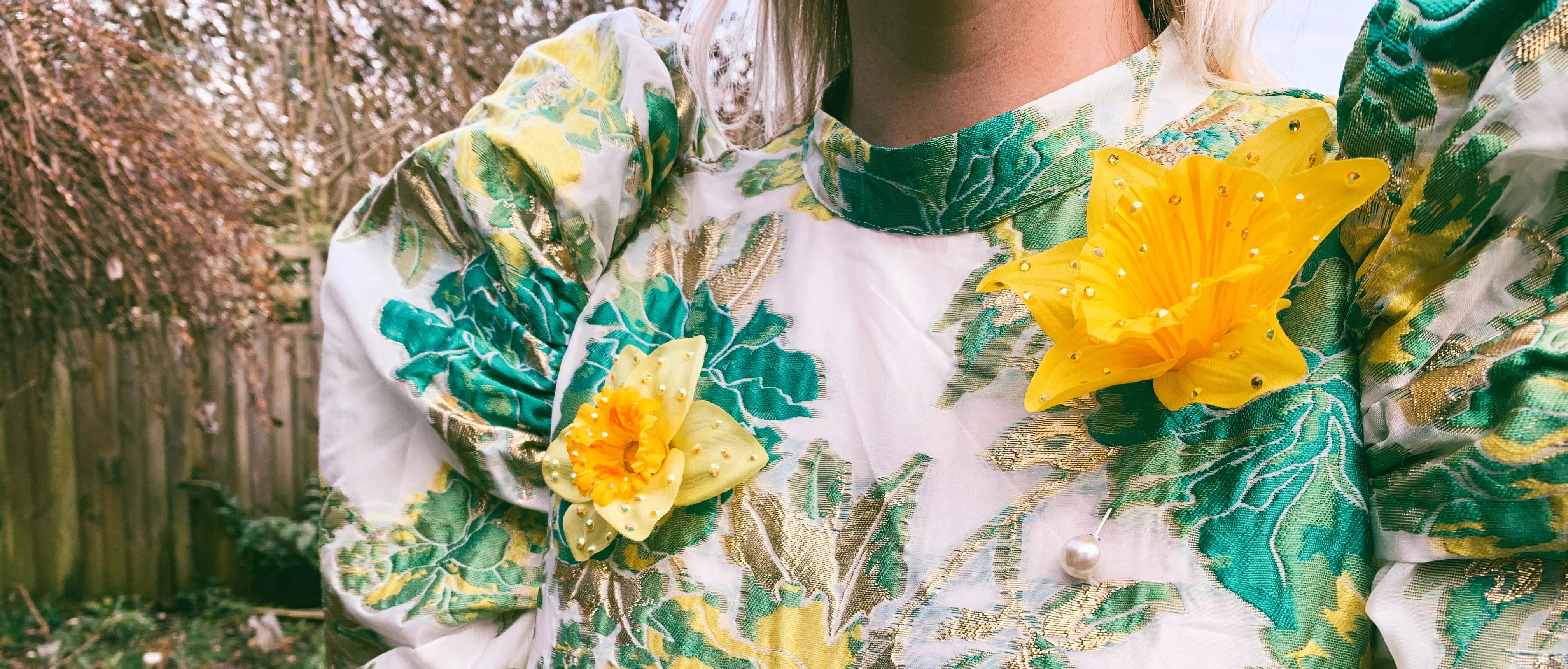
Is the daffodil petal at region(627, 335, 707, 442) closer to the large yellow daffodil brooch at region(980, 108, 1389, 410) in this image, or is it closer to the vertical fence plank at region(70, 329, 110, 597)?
the large yellow daffodil brooch at region(980, 108, 1389, 410)

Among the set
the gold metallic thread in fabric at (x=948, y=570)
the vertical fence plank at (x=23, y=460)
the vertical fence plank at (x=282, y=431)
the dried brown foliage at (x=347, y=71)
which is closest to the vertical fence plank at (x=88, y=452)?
the vertical fence plank at (x=23, y=460)

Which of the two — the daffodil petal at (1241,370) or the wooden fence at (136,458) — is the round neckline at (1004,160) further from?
the wooden fence at (136,458)

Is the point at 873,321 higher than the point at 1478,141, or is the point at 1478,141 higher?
the point at 1478,141

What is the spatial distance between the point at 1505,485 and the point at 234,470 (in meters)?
4.50

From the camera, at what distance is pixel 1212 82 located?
67cm

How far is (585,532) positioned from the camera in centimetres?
68

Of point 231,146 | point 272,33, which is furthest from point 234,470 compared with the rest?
point 272,33

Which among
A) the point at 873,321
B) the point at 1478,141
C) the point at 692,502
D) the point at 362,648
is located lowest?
the point at 362,648

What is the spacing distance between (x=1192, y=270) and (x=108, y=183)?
10.7ft

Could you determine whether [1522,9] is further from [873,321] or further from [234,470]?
[234,470]

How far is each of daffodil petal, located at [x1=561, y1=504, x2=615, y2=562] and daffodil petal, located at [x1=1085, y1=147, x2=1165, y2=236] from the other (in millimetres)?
385

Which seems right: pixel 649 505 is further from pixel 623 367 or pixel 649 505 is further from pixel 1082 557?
pixel 1082 557

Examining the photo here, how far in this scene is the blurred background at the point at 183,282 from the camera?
294cm

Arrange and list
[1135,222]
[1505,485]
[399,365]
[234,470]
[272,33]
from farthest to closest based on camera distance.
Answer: [234,470]
[272,33]
[399,365]
[1135,222]
[1505,485]
